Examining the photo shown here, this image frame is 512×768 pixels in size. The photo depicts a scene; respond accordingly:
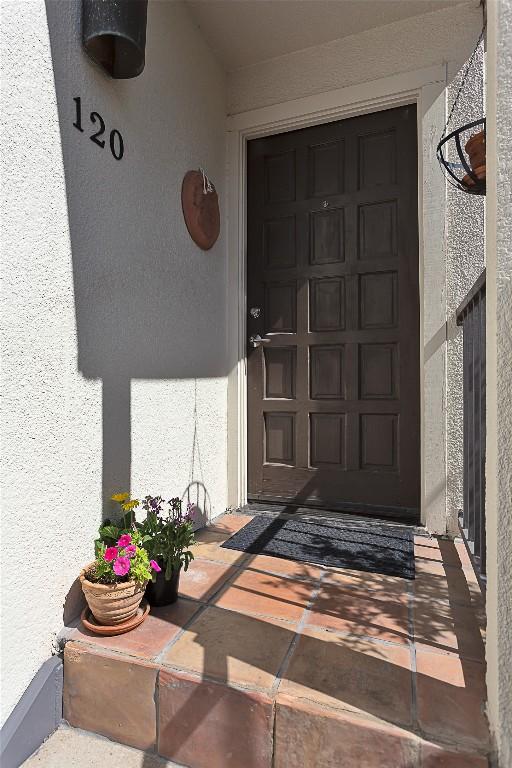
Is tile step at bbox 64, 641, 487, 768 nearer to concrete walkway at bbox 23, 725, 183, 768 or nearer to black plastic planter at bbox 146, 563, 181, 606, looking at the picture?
concrete walkway at bbox 23, 725, 183, 768

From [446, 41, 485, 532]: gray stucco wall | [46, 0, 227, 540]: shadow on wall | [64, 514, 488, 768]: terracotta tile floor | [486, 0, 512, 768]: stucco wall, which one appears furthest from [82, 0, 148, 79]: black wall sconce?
[64, 514, 488, 768]: terracotta tile floor

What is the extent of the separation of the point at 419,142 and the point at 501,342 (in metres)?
1.72

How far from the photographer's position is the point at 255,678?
1063mm

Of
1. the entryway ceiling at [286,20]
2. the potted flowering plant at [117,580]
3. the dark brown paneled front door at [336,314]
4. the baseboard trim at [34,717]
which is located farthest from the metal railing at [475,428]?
the entryway ceiling at [286,20]

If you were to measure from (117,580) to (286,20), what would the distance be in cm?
269

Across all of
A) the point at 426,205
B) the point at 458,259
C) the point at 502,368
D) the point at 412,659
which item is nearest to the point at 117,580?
the point at 412,659

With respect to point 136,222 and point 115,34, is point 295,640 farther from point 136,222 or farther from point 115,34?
point 115,34

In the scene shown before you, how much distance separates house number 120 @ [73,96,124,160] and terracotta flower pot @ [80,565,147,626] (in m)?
1.44

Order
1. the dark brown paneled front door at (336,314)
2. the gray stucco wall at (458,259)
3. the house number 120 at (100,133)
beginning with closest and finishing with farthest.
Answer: the house number 120 at (100,133), the gray stucco wall at (458,259), the dark brown paneled front door at (336,314)

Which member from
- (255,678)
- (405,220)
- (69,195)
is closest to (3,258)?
(69,195)

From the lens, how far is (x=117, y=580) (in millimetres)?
1273

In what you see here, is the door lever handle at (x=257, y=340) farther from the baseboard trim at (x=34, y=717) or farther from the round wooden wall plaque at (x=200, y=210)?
the baseboard trim at (x=34, y=717)

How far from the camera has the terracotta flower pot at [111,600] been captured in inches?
48.3

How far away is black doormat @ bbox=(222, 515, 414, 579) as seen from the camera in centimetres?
171
